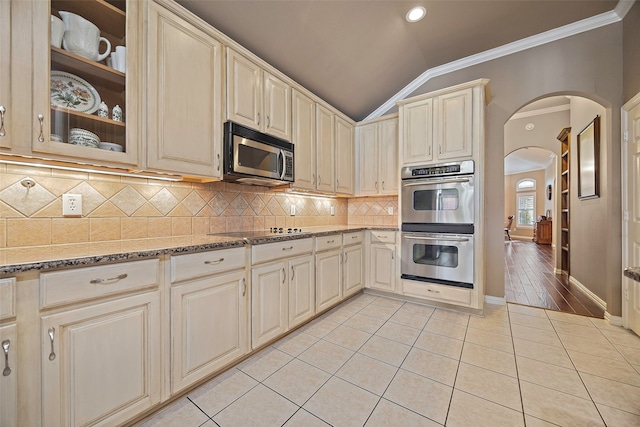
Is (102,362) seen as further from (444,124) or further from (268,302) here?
(444,124)

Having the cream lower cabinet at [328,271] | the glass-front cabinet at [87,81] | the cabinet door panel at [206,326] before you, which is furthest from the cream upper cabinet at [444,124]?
the glass-front cabinet at [87,81]

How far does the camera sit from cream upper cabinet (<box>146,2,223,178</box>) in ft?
5.10

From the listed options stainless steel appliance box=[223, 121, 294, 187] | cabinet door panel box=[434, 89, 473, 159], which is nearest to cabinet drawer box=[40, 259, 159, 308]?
stainless steel appliance box=[223, 121, 294, 187]

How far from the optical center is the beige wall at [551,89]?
2535 millimetres

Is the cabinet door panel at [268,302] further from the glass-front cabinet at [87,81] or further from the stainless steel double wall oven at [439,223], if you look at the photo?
the stainless steel double wall oven at [439,223]

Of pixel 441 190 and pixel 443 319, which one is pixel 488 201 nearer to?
pixel 441 190

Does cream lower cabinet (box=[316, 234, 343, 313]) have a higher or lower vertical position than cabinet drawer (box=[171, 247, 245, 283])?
lower

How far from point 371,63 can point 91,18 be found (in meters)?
2.54

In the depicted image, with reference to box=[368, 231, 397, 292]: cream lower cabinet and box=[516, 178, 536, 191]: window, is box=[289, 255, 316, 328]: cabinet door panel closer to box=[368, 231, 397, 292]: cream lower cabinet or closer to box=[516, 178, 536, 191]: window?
box=[368, 231, 397, 292]: cream lower cabinet

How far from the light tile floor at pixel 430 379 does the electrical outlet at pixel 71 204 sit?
1.21 metres

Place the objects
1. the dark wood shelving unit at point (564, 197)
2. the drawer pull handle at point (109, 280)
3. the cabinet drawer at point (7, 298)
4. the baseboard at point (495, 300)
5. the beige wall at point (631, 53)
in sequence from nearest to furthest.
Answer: the cabinet drawer at point (7, 298)
the drawer pull handle at point (109, 280)
the beige wall at point (631, 53)
the baseboard at point (495, 300)
the dark wood shelving unit at point (564, 197)

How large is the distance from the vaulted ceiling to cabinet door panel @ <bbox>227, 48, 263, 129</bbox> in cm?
33

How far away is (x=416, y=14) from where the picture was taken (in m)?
2.46

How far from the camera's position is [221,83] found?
1.92m
